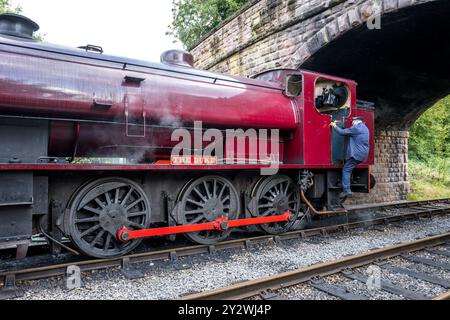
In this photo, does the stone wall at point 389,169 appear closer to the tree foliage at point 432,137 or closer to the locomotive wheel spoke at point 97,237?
the tree foliage at point 432,137

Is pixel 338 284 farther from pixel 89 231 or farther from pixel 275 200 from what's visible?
pixel 89 231

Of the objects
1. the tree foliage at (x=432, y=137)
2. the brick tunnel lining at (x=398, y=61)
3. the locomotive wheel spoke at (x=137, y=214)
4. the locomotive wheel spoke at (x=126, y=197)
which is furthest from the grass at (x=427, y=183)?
the locomotive wheel spoke at (x=126, y=197)

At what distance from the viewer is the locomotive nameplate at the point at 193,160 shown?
4699mm

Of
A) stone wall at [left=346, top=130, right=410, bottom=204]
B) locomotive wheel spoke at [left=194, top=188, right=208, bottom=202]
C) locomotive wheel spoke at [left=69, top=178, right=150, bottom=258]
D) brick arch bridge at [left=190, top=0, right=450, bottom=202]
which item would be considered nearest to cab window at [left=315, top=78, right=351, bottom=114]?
brick arch bridge at [left=190, top=0, right=450, bottom=202]

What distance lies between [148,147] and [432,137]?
66.2ft

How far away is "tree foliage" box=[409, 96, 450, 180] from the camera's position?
18.2 m

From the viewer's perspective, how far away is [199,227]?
189 inches

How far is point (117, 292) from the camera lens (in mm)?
3373

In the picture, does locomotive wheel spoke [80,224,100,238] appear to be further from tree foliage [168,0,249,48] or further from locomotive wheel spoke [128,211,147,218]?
tree foliage [168,0,249,48]

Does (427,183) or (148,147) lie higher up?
(148,147)

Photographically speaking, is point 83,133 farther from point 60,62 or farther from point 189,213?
point 189,213

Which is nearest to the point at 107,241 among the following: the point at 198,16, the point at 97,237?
the point at 97,237

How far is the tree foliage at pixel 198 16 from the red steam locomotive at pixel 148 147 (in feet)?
41.8

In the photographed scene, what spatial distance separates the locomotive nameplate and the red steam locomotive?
0.05 ft
